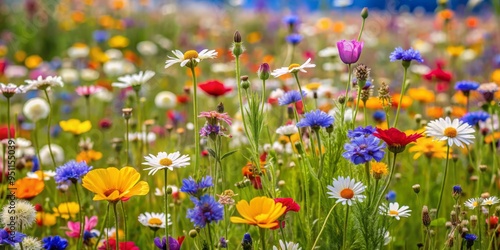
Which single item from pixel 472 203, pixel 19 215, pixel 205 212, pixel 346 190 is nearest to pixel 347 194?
pixel 346 190

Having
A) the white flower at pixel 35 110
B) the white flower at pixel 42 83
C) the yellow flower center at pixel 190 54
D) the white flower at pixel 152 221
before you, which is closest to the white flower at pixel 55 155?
the white flower at pixel 35 110

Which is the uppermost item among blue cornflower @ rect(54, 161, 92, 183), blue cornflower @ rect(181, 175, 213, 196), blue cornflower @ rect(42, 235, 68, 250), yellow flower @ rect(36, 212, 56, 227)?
blue cornflower @ rect(54, 161, 92, 183)

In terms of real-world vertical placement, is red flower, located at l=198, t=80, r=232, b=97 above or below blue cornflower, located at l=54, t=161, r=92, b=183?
above

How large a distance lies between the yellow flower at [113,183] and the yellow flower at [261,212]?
22 centimetres

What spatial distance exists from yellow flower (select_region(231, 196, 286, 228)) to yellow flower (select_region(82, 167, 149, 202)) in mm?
222

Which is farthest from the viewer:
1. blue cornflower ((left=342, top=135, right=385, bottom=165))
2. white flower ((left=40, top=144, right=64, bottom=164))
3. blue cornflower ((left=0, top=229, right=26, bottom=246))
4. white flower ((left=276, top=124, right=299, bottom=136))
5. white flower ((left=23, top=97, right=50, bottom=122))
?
white flower ((left=40, top=144, right=64, bottom=164))

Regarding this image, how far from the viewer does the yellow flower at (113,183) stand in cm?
134

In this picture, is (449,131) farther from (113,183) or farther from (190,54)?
(113,183)

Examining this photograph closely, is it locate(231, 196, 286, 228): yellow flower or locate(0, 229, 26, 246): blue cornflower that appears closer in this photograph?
locate(231, 196, 286, 228): yellow flower

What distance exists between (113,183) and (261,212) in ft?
1.09

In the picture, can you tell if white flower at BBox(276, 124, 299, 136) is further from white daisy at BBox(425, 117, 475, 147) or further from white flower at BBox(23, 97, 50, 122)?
white flower at BBox(23, 97, 50, 122)

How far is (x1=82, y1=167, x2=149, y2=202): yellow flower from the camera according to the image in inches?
52.9

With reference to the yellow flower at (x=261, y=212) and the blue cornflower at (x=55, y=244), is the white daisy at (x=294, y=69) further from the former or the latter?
the blue cornflower at (x=55, y=244)

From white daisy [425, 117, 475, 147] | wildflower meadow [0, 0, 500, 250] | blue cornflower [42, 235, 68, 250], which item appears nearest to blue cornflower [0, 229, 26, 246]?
wildflower meadow [0, 0, 500, 250]
